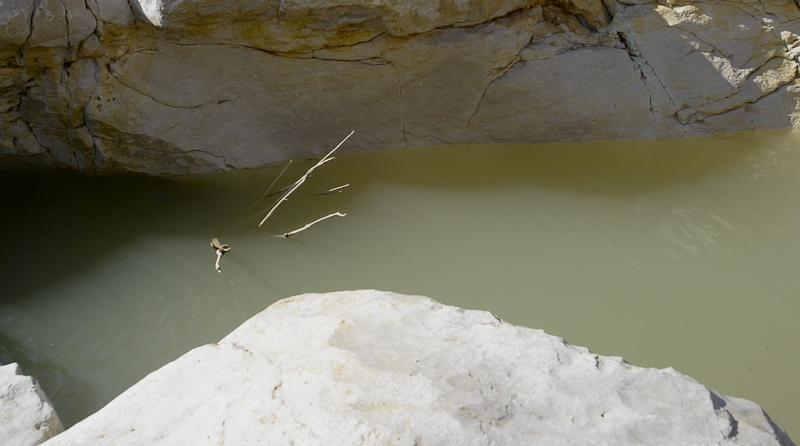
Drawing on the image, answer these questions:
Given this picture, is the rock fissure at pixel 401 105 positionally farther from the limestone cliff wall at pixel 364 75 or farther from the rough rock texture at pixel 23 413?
the rough rock texture at pixel 23 413

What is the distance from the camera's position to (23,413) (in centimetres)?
144

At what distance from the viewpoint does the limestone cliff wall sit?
2643mm

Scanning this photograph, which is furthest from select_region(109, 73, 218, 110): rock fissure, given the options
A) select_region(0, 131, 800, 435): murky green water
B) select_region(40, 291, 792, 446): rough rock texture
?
select_region(40, 291, 792, 446): rough rock texture

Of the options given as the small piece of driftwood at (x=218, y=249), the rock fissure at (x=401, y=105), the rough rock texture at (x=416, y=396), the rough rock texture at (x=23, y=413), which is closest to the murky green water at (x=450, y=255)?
the small piece of driftwood at (x=218, y=249)

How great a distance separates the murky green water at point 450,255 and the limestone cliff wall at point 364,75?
0.62ft

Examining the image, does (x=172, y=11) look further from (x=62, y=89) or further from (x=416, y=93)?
(x=416, y=93)

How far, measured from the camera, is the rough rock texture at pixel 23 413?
4.52 feet

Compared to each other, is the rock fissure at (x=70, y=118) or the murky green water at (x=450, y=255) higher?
the rock fissure at (x=70, y=118)

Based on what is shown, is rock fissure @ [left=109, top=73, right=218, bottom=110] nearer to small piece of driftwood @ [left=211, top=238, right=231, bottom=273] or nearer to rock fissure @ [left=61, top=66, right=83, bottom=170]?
rock fissure @ [left=61, top=66, right=83, bottom=170]

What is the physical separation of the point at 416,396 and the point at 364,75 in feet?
7.06

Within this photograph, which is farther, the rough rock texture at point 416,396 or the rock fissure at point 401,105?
the rock fissure at point 401,105

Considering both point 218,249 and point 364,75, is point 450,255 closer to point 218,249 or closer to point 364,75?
point 218,249

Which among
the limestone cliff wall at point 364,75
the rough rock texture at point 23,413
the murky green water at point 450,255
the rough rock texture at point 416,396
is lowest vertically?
the murky green water at point 450,255

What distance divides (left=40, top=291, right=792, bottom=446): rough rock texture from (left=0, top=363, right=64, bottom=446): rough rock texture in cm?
23
